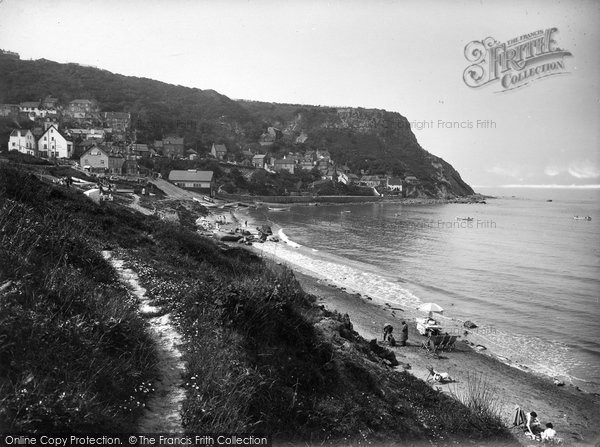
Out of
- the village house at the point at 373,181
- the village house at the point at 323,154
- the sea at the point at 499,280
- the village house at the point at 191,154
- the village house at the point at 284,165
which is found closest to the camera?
the sea at the point at 499,280

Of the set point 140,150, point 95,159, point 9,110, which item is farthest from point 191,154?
point 9,110

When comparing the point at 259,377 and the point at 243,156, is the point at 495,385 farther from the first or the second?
the point at 243,156

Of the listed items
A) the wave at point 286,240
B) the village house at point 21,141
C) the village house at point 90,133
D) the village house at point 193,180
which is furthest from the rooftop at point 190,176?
the wave at point 286,240

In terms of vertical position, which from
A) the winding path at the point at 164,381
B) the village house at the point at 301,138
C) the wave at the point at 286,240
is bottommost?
the wave at the point at 286,240

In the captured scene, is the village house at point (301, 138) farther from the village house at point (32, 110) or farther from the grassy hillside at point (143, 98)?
the village house at point (32, 110)

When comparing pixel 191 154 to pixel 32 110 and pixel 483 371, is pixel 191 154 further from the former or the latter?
pixel 483 371

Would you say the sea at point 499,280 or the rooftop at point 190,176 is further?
the rooftop at point 190,176
